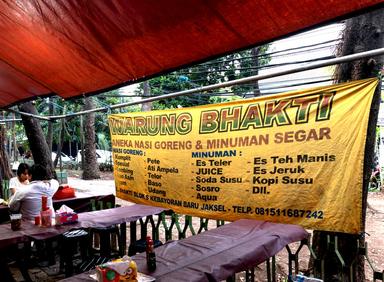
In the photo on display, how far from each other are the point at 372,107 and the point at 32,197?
4.54 metres

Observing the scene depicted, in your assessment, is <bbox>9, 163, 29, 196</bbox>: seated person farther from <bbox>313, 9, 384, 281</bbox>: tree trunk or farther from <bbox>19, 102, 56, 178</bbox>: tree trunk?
<bbox>313, 9, 384, 281</bbox>: tree trunk

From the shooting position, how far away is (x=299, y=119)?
111 inches

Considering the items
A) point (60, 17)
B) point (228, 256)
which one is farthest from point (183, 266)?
point (60, 17)

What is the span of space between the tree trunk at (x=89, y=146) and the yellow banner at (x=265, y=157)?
12209 millimetres

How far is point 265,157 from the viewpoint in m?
3.02

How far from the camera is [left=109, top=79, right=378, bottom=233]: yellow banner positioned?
261cm

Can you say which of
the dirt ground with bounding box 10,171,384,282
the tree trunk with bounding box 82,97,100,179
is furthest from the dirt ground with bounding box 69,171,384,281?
the tree trunk with bounding box 82,97,100,179

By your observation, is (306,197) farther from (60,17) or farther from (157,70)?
(60,17)

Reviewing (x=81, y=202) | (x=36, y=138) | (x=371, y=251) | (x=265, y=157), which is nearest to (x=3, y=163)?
(x=36, y=138)

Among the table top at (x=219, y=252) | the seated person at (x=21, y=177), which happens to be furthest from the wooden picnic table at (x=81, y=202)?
the table top at (x=219, y=252)

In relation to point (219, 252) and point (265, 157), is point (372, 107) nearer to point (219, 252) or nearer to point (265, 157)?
point (265, 157)

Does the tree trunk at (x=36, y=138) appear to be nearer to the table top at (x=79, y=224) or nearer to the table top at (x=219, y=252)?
the table top at (x=79, y=224)

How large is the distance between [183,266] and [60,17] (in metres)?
2.29

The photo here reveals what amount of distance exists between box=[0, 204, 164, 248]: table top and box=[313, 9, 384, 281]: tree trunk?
2448 mm
